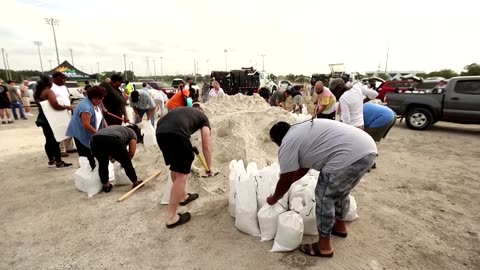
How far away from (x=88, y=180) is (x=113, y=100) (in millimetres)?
1677

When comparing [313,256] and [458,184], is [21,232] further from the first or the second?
[458,184]

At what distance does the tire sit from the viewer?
766 cm

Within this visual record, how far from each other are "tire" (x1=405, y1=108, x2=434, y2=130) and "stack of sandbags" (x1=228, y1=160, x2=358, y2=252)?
6541 millimetres

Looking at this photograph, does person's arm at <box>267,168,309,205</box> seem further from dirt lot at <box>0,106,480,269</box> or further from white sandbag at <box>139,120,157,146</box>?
white sandbag at <box>139,120,157,146</box>

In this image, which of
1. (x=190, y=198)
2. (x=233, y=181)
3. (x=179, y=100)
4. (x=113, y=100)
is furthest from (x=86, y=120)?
(x=233, y=181)

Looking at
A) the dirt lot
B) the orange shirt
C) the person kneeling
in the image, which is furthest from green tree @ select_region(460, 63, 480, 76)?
the person kneeling

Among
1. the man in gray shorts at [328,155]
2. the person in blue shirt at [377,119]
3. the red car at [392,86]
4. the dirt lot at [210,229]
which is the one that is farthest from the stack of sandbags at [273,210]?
the red car at [392,86]

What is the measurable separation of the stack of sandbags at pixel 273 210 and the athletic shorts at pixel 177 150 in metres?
0.51

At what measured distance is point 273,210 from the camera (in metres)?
2.42

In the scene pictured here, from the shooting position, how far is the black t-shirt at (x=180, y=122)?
106 inches

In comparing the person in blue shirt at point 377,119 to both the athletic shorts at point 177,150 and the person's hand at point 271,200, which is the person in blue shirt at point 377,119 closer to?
the person's hand at point 271,200

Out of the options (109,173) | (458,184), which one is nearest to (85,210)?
(109,173)

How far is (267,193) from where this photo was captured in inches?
102

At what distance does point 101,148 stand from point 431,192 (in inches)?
171
